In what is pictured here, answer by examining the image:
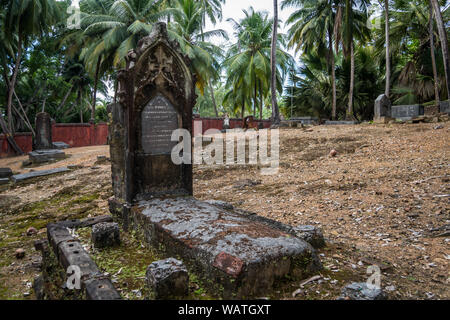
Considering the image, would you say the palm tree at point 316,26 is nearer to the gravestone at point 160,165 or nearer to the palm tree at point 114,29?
the palm tree at point 114,29

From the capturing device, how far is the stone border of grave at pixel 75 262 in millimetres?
2412

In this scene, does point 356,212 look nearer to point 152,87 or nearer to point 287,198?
point 287,198

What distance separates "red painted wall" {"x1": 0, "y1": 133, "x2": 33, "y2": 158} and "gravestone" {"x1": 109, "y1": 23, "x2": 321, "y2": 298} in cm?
1513

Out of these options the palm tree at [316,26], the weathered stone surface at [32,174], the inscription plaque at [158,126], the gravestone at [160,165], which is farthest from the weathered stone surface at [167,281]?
the palm tree at [316,26]

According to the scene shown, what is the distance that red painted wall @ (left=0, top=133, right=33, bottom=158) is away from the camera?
16417mm

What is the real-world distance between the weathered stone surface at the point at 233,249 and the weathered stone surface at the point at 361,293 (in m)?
0.43

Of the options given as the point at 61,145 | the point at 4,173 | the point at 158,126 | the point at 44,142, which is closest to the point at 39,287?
the point at 158,126

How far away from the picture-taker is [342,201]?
5.53 m

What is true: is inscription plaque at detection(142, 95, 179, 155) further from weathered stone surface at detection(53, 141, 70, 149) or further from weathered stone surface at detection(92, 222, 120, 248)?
weathered stone surface at detection(53, 141, 70, 149)

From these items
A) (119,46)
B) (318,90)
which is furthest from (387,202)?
→ (318,90)

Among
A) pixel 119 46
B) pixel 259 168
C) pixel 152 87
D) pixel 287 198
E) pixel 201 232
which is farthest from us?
pixel 119 46

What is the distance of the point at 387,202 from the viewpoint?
513 cm

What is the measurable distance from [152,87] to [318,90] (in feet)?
72.2

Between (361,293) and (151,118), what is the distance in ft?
11.5
